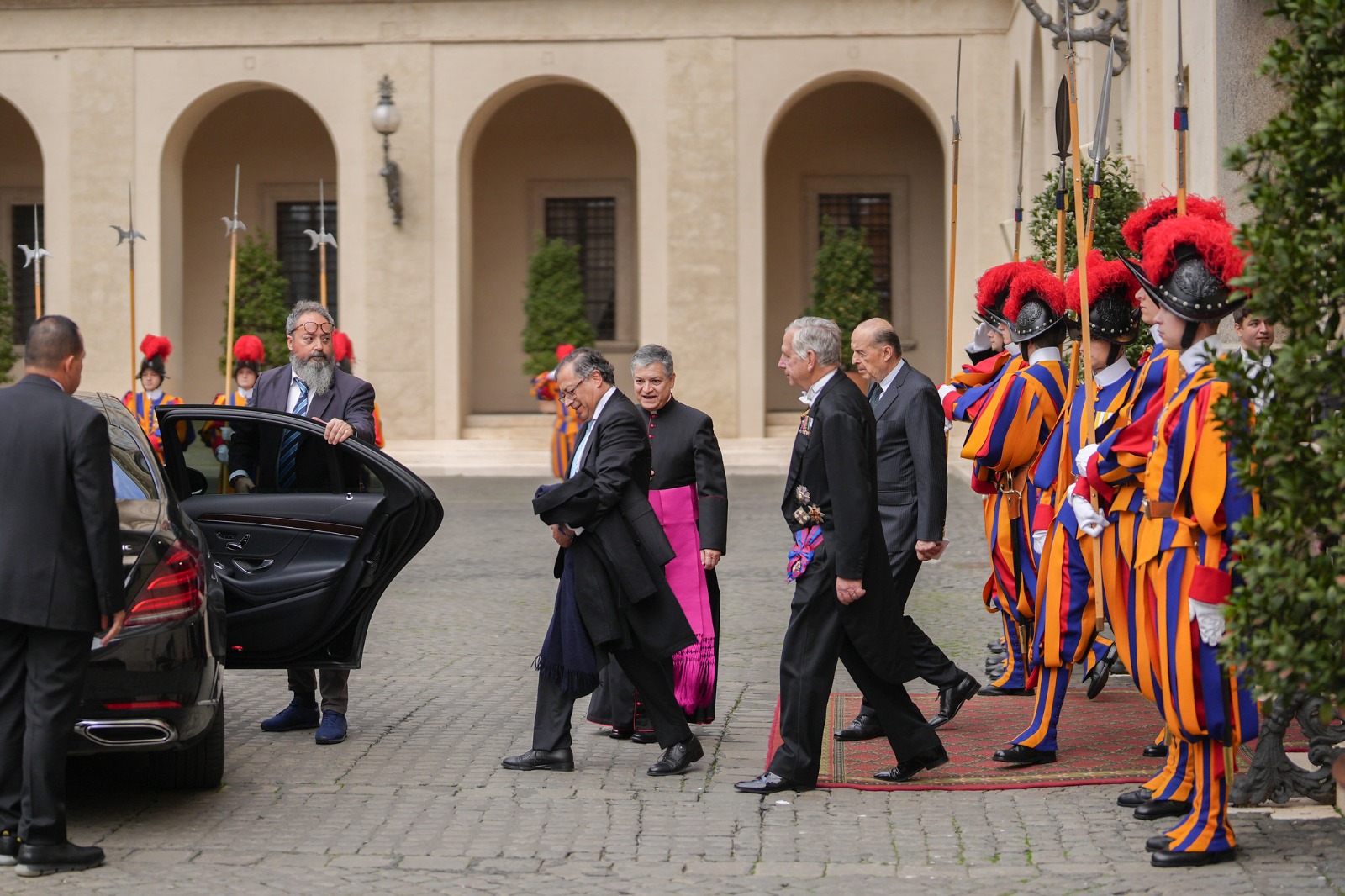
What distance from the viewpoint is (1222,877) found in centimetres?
493

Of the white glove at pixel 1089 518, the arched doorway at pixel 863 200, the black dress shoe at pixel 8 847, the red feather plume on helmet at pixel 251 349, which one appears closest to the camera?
the black dress shoe at pixel 8 847

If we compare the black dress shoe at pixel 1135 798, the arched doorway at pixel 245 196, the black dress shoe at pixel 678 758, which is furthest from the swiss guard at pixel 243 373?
the arched doorway at pixel 245 196

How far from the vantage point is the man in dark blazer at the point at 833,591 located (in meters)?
5.93

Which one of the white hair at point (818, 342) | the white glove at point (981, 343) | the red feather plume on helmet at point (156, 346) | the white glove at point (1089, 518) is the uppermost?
the red feather plume on helmet at point (156, 346)

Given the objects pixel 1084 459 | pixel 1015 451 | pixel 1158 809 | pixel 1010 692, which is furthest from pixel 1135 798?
pixel 1010 692

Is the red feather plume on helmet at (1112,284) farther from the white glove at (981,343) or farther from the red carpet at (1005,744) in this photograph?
the white glove at (981,343)

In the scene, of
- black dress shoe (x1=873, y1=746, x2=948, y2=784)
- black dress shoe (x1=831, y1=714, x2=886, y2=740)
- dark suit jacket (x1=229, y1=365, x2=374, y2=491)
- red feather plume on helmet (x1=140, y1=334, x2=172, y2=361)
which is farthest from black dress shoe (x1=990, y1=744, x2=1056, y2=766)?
red feather plume on helmet (x1=140, y1=334, x2=172, y2=361)

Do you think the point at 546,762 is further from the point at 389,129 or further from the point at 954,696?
Result: the point at 389,129

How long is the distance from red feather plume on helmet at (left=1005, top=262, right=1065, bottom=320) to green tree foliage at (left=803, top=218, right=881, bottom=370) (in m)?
14.6

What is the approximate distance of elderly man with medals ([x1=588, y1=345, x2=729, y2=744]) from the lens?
7.07 metres

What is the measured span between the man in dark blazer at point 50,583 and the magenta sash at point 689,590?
2.62 meters

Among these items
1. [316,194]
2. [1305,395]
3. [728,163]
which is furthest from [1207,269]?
[316,194]

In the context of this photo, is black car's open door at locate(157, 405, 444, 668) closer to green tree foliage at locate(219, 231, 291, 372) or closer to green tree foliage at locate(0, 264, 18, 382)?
green tree foliage at locate(219, 231, 291, 372)

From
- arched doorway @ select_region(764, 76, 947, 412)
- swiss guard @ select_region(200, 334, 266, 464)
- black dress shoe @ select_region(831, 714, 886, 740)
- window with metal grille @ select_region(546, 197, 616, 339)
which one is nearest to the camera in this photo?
black dress shoe @ select_region(831, 714, 886, 740)
